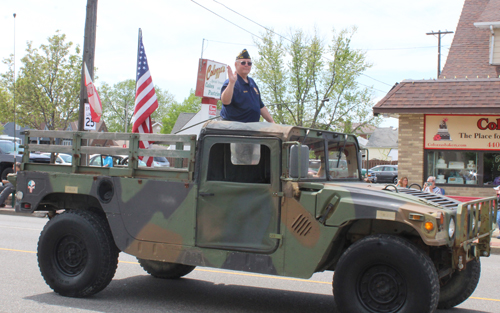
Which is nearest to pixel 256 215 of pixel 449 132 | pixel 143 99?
pixel 143 99

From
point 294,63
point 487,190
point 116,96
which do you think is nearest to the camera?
point 487,190

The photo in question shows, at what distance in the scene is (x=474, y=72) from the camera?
19.3 m

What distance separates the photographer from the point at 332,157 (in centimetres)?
600

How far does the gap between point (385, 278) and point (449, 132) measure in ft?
40.2

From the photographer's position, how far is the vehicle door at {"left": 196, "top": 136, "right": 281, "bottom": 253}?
205 inches

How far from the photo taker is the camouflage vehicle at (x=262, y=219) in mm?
4758

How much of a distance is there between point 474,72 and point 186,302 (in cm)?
1669

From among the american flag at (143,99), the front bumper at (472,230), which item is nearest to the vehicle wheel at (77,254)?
the american flag at (143,99)

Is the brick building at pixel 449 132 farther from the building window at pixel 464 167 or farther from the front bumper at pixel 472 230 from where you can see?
the front bumper at pixel 472 230

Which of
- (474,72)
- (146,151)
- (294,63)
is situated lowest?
(146,151)

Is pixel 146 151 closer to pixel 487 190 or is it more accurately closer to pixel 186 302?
pixel 186 302

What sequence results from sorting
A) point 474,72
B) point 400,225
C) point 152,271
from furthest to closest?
point 474,72, point 152,271, point 400,225

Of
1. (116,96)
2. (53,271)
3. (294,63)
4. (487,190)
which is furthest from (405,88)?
(116,96)

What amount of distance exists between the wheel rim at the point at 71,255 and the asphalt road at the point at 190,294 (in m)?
0.33
